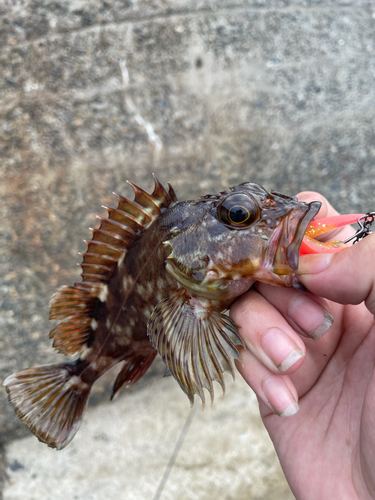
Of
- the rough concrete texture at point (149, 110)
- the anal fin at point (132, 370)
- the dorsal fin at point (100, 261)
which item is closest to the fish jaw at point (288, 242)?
the dorsal fin at point (100, 261)

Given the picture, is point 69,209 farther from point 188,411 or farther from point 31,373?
point 188,411

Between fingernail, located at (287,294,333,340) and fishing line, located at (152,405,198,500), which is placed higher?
fingernail, located at (287,294,333,340)

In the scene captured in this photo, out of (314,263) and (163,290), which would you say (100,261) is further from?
(314,263)

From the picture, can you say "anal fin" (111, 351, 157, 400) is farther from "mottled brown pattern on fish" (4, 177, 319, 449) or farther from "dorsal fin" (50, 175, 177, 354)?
"dorsal fin" (50, 175, 177, 354)

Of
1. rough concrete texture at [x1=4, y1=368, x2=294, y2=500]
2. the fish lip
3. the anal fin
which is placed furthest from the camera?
rough concrete texture at [x1=4, y1=368, x2=294, y2=500]

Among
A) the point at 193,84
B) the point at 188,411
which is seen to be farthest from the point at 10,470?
the point at 193,84

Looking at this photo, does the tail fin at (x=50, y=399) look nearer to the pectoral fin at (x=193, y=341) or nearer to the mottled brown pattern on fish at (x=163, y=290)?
the mottled brown pattern on fish at (x=163, y=290)

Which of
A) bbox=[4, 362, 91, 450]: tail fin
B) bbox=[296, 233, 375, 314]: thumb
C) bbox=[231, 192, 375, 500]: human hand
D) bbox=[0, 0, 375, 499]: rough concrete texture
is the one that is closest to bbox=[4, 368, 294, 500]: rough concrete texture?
bbox=[0, 0, 375, 499]: rough concrete texture
